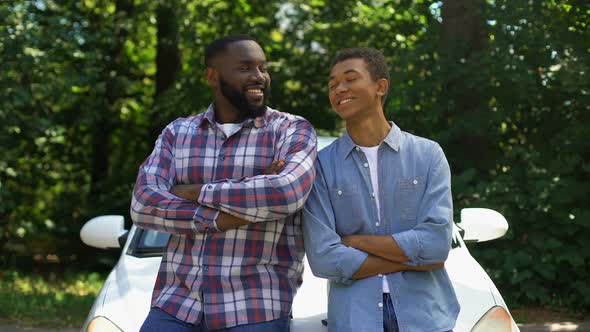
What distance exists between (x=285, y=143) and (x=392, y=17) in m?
6.00

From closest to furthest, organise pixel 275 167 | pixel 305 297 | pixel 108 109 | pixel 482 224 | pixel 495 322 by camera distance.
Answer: pixel 275 167 < pixel 495 322 < pixel 305 297 < pixel 482 224 < pixel 108 109

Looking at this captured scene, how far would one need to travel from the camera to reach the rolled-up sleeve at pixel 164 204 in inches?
119

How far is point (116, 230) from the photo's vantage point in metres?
4.53

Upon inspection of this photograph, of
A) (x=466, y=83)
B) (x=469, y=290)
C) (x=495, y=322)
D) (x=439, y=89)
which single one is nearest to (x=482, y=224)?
(x=469, y=290)

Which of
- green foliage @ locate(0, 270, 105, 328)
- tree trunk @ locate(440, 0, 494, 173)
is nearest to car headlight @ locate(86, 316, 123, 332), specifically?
green foliage @ locate(0, 270, 105, 328)

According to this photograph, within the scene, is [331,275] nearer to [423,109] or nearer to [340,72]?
[340,72]

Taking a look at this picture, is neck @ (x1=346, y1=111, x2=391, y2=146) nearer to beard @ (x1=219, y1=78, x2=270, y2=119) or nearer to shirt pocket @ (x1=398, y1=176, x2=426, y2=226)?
shirt pocket @ (x1=398, y1=176, x2=426, y2=226)

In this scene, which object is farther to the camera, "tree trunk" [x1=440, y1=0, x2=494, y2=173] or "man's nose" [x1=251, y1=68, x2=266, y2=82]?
"tree trunk" [x1=440, y1=0, x2=494, y2=173]

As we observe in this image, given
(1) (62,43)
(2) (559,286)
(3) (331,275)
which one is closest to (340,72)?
(3) (331,275)

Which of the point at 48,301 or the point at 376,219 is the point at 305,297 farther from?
the point at 48,301

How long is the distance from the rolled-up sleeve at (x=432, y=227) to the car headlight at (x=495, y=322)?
2.13 ft

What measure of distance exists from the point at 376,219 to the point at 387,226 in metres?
0.05

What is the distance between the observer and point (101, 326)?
11.6 feet

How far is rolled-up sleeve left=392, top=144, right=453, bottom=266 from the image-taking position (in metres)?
2.93
